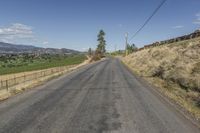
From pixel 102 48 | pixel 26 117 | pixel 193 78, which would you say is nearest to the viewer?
pixel 26 117

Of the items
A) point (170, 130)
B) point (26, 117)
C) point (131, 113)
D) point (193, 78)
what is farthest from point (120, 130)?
point (193, 78)

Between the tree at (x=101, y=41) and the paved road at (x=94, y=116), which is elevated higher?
the tree at (x=101, y=41)

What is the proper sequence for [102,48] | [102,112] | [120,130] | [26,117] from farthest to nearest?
[102,48], [102,112], [26,117], [120,130]

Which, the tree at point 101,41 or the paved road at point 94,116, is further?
the tree at point 101,41

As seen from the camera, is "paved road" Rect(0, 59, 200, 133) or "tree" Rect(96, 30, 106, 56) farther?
"tree" Rect(96, 30, 106, 56)

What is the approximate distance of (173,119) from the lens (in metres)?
9.25

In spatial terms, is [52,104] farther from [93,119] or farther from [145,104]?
[145,104]

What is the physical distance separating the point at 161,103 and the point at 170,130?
4402mm

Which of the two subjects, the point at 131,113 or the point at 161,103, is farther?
the point at 161,103

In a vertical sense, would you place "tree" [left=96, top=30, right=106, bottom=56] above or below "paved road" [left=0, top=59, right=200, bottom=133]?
above

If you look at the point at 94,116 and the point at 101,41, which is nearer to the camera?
the point at 94,116

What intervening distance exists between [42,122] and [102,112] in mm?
2672

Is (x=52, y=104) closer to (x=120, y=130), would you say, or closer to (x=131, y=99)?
(x=131, y=99)

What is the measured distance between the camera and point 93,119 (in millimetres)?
9359
